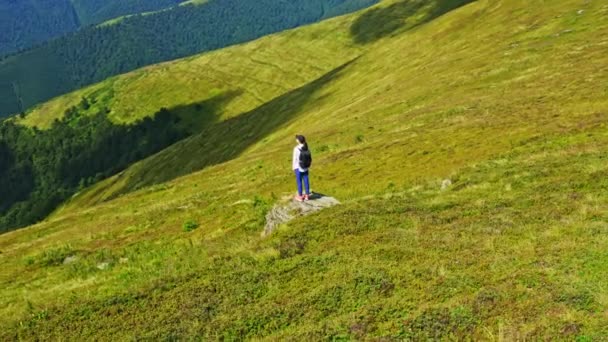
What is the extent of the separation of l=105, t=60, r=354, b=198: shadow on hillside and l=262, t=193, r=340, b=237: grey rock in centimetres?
7418

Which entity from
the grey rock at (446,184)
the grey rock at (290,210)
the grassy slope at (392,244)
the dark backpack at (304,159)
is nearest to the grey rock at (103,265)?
the grassy slope at (392,244)

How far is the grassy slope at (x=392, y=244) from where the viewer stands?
14.3m

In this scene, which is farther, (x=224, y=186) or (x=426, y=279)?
(x=224, y=186)

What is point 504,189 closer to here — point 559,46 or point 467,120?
point 467,120

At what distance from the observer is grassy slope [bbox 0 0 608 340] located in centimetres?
1427

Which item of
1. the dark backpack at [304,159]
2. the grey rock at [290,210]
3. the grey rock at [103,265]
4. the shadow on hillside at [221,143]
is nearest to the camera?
the grey rock at [290,210]

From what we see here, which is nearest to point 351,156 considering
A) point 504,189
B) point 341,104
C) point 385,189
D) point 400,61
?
point 385,189

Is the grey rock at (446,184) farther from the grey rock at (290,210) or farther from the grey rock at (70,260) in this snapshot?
the grey rock at (70,260)

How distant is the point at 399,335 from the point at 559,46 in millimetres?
62268

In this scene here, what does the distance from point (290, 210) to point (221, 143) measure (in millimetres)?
90711

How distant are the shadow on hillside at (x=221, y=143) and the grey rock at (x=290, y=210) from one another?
7418 centimetres

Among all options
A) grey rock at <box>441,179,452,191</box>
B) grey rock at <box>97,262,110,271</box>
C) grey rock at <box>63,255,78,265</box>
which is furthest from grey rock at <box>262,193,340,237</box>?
grey rock at <box>63,255,78,265</box>

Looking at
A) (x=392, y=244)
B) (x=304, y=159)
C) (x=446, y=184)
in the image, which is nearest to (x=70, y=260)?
(x=304, y=159)

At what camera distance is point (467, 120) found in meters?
44.3
